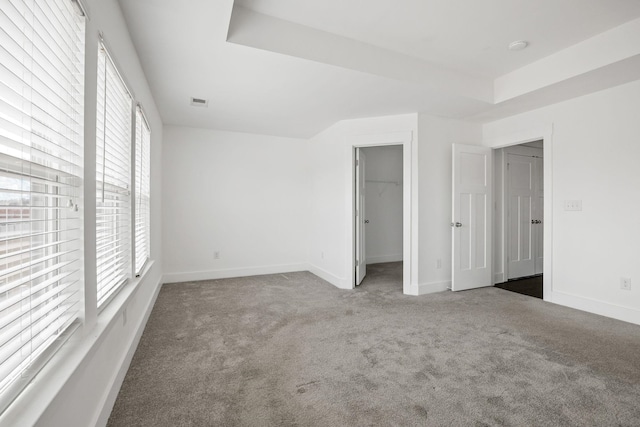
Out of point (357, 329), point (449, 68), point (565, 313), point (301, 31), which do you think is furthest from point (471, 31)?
point (565, 313)

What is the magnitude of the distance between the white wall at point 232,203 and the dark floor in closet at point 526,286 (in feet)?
10.4

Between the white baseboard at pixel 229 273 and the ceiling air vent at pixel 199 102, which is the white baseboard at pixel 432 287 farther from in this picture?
the ceiling air vent at pixel 199 102

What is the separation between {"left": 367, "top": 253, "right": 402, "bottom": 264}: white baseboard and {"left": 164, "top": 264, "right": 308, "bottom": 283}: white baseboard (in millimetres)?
1591

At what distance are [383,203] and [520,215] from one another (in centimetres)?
249

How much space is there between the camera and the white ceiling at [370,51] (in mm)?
2197

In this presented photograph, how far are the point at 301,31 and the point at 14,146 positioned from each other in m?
2.21

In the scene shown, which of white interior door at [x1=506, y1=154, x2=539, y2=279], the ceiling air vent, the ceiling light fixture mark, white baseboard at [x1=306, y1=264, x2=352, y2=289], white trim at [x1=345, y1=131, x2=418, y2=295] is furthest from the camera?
white interior door at [x1=506, y1=154, x2=539, y2=279]

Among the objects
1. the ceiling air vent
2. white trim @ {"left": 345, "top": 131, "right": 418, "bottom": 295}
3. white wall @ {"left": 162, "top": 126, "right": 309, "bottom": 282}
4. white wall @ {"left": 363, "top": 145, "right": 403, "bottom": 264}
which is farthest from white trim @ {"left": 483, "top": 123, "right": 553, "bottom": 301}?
the ceiling air vent

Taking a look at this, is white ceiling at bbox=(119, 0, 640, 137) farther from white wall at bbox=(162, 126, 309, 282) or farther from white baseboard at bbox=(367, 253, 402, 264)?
white baseboard at bbox=(367, 253, 402, 264)

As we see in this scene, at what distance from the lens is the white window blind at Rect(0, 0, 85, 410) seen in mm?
839

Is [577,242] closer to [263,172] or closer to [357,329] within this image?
[357,329]

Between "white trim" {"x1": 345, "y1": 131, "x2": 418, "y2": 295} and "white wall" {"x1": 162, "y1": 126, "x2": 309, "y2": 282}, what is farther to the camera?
"white wall" {"x1": 162, "y1": 126, "x2": 309, "y2": 282}

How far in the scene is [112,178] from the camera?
1.90 meters

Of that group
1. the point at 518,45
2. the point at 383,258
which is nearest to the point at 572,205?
the point at 518,45
